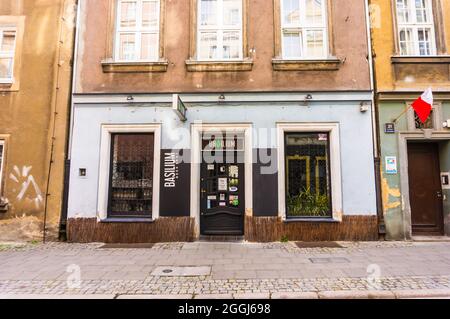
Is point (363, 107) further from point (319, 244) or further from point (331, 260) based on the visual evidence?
point (331, 260)

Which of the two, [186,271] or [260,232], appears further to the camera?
[260,232]

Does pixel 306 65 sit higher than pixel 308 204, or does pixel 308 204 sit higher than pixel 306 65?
pixel 306 65

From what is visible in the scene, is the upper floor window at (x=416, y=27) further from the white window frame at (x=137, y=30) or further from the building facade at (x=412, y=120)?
the white window frame at (x=137, y=30)

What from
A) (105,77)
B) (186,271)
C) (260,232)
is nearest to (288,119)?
(260,232)

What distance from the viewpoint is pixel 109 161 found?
25.6 ft

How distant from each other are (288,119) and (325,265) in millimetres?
3797

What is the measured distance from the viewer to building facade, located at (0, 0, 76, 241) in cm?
765

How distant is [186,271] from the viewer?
17.3 feet

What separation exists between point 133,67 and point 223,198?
173 inches

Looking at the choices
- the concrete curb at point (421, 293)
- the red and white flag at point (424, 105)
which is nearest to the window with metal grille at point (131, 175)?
the concrete curb at point (421, 293)

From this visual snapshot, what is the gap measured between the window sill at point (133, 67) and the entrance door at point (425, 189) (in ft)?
23.6

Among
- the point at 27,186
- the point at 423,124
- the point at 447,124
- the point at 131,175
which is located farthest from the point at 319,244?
the point at 27,186

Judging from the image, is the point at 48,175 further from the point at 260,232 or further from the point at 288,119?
the point at 288,119
